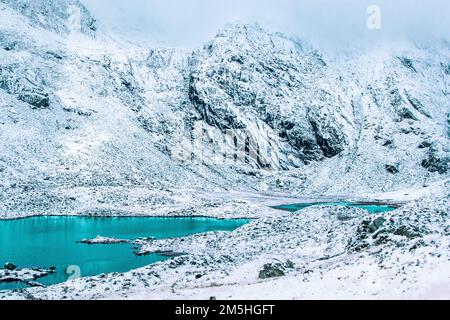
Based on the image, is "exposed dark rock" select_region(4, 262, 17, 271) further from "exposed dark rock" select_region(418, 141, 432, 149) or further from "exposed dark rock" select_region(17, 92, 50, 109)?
"exposed dark rock" select_region(418, 141, 432, 149)

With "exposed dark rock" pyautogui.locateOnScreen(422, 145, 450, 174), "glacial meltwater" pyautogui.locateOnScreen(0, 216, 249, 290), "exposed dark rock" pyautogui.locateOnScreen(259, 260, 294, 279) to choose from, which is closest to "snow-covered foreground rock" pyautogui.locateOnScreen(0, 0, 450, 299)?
"exposed dark rock" pyautogui.locateOnScreen(422, 145, 450, 174)

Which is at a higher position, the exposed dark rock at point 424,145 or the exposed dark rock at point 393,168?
the exposed dark rock at point 424,145

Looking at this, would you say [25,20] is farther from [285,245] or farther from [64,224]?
[285,245]

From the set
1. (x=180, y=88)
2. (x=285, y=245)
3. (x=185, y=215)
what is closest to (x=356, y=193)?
(x=185, y=215)

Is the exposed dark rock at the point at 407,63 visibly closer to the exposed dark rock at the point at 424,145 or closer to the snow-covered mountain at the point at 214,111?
the snow-covered mountain at the point at 214,111

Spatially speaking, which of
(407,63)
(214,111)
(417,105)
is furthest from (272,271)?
(407,63)

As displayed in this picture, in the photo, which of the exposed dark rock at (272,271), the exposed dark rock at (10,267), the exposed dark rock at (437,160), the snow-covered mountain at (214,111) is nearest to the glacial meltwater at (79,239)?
the exposed dark rock at (10,267)
